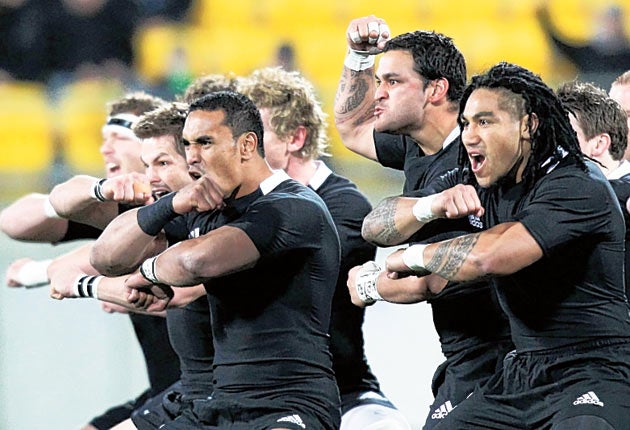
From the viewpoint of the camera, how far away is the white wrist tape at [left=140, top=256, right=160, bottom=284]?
4.81 meters

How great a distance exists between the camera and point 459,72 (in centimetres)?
525

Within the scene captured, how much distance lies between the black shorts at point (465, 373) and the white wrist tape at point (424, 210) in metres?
0.68

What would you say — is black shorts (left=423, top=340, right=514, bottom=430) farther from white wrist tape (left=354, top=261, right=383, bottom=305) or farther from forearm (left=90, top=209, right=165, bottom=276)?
forearm (left=90, top=209, right=165, bottom=276)

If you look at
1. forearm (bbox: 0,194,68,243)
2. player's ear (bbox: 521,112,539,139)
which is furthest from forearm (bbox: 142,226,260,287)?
forearm (bbox: 0,194,68,243)

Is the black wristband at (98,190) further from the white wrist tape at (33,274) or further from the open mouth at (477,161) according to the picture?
the open mouth at (477,161)

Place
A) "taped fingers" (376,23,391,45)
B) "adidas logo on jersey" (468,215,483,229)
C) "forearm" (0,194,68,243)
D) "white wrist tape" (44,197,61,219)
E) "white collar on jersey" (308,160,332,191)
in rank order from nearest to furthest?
1. "adidas logo on jersey" (468,215,483,229)
2. "taped fingers" (376,23,391,45)
3. "white collar on jersey" (308,160,332,191)
4. "white wrist tape" (44,197,61,219)
5. "forearm" (0,194,68,243)

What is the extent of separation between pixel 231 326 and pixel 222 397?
0.27 meters

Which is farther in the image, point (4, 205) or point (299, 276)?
point (4, 205)

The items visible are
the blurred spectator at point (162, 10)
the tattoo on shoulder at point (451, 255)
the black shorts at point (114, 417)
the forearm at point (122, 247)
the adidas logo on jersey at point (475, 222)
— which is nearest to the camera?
the tattoo on shoulder at point (451, 255)

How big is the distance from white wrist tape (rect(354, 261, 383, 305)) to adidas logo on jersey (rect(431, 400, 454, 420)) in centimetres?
50

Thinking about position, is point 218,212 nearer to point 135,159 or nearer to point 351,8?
point 135,159

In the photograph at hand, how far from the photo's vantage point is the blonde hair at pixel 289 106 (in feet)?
19.9

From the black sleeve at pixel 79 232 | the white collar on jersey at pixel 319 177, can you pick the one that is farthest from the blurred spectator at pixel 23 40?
the white collar on jersey at pixel 319 177

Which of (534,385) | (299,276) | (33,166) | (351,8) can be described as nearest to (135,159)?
(299,276)
